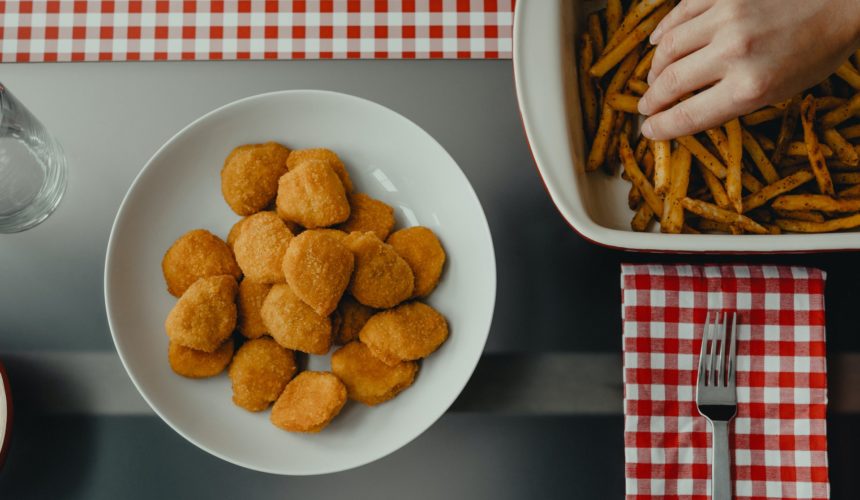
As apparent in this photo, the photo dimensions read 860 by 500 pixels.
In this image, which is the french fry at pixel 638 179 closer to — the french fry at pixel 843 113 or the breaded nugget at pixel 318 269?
the french fry at pixel 843 113

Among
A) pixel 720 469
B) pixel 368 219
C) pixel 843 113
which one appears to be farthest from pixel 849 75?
pixel 368 219

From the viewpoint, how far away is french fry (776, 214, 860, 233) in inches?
40.0

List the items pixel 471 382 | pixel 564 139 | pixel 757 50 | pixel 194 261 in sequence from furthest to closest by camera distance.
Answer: pixel 471 382
pixel 194 261
pixel 564 139
pixel 757 50

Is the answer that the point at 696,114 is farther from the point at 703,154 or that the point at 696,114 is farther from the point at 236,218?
the point at 236,218

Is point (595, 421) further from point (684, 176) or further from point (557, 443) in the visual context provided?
point (684, 176)

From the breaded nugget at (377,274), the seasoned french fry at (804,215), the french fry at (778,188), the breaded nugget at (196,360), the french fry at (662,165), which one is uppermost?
the french fry at (662,165)

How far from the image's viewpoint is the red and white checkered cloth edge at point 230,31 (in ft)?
4.17

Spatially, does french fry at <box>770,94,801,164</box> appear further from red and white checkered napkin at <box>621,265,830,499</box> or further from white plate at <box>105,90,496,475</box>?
white plate at <box>105,90,496,475</box>

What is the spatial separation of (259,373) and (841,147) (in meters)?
0.87

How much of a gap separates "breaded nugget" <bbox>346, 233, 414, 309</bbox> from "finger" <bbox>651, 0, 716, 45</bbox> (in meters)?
0.47

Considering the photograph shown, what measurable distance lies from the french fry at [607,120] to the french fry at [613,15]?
0.18 feet

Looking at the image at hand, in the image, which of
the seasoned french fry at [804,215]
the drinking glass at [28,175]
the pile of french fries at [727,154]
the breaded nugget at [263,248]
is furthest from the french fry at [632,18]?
the drinking glass at [28,175]

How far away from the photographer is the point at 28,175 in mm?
1215

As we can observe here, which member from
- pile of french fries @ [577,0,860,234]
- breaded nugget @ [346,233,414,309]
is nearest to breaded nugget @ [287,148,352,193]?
breaded nugget @ [346,233,414,309]
